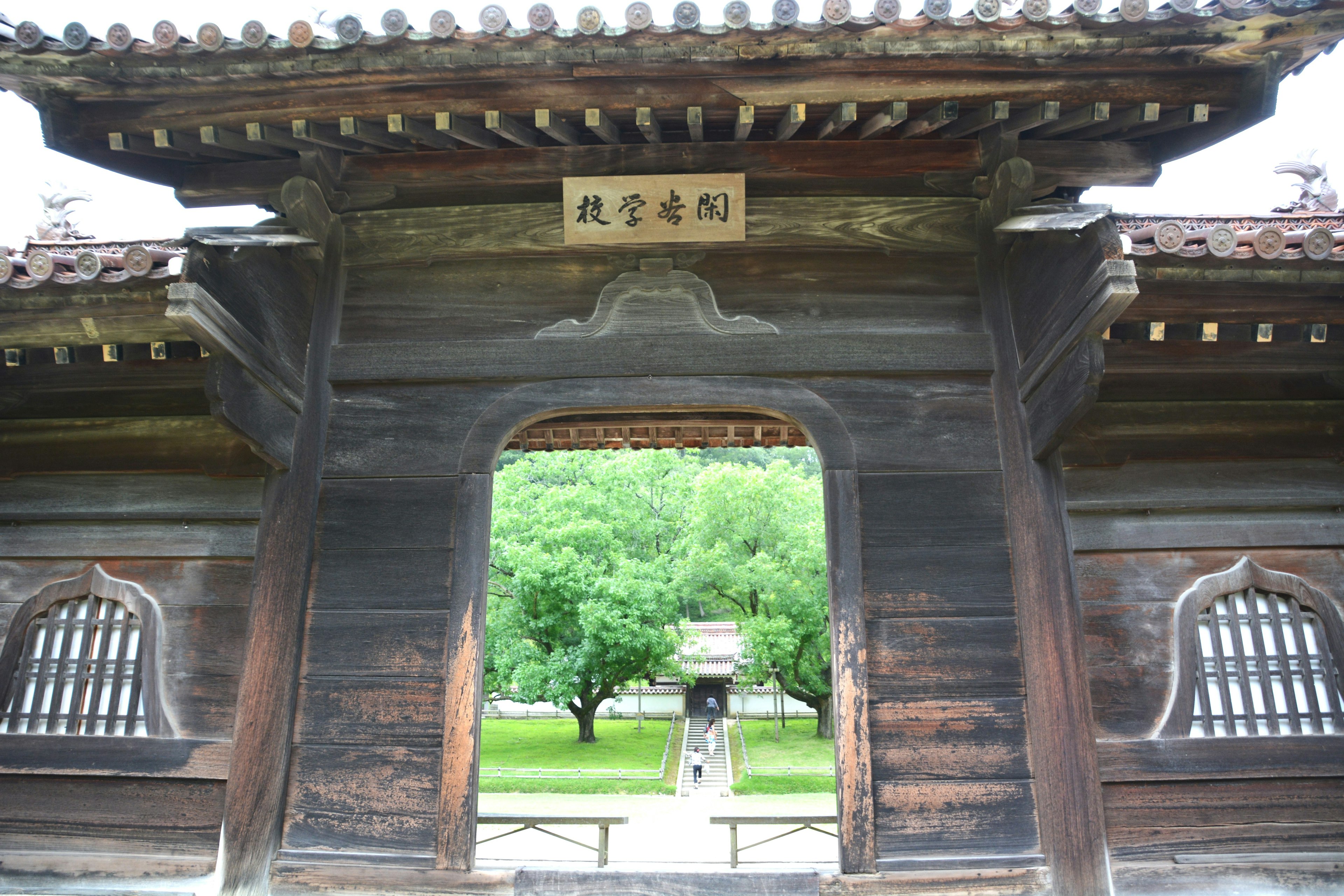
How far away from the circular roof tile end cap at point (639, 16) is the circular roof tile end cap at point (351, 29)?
1.17 meters

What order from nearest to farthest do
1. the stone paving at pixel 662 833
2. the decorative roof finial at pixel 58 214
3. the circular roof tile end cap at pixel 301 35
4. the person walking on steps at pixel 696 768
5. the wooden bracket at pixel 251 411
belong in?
1. the circular roof tile end cap at pixel 301 35
2. the wooden bracket at pixel 251 411
3. the decorative roof finial at pixel 58 214
4. the stone paving at pixel 662 833
5. the person walking on steps at pixel 696 768

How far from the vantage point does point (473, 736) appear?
388cm

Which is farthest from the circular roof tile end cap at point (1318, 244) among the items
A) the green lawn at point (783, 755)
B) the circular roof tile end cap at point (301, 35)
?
the green lawn at point (783, 755)

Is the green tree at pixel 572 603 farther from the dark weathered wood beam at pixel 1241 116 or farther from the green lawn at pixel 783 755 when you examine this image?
the dark weathered wood beam at pixel 1241 116

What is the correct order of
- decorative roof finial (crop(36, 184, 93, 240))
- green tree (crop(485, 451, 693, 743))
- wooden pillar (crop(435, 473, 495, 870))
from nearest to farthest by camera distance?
wooden pillar (crop(435, 473, 495, 870)) → decorative roof finial (crop(36, 184, 93, 240)) → green tree (crop(485, 451, 693, 743))

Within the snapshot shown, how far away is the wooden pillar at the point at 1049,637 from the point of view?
3.65 metres

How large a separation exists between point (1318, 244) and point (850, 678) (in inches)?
109

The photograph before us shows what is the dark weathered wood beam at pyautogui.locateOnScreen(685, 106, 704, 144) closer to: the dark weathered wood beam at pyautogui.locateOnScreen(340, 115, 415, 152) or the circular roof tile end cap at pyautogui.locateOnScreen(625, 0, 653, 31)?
the circular roof tile end cap at pyautogui.locateOnScreen(625, 0, 653, 31)

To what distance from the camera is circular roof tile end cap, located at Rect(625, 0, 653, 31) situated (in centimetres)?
346

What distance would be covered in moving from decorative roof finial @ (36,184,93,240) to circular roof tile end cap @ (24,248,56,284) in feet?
5.12

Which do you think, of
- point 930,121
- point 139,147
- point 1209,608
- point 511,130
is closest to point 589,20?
point 511,130

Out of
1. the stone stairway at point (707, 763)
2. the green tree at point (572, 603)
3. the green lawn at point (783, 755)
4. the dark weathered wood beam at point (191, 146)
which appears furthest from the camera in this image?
the green tree at point (572, 603)

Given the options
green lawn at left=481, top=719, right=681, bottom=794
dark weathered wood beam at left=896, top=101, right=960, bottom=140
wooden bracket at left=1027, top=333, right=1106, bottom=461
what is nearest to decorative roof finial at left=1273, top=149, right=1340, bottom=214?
wooden bracket at left=1027, top=333, right=1106, bottom=461

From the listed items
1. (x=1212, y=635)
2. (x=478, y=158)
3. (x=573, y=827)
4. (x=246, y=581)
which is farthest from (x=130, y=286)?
(x=573, y=827)
